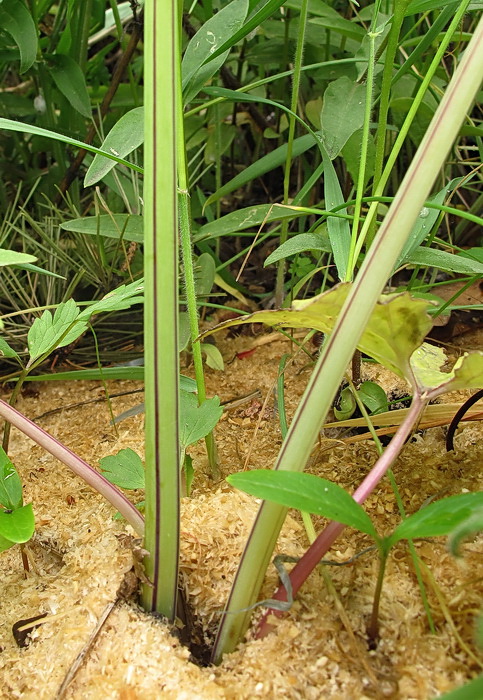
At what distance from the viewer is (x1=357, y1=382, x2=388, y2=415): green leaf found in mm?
737

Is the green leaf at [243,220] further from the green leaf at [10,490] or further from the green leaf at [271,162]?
the green leaf at [10,490]

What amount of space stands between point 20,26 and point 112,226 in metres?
0.33

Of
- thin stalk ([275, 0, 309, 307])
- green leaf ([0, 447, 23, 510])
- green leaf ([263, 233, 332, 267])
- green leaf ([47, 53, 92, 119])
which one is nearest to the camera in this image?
green leaf ([0, 447, 23, 510])

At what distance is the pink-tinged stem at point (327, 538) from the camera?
47 cm

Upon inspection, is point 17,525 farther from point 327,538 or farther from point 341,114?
point 341,114

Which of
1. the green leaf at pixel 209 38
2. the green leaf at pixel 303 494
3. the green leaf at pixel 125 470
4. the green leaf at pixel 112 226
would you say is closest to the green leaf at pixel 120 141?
the green leaf at pixel 209 38

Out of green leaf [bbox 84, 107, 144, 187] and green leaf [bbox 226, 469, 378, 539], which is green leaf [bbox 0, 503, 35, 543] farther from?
green leaf [bbox 84, 107, 144, 187]

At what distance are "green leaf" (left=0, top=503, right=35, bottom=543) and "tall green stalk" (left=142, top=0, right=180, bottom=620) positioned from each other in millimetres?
118

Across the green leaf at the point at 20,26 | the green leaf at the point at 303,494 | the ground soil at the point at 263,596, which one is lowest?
the ground soil at the point at 263,596

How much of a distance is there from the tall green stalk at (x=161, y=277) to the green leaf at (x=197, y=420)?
0.40 feet

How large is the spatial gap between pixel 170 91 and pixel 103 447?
1.67ft

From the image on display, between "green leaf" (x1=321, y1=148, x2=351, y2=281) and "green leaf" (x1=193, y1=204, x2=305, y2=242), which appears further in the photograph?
"green leaf" (x1=193, y1=204, x2=305, y2=242)

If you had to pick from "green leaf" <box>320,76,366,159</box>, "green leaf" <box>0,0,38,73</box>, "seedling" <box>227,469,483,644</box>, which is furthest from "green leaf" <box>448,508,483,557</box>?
"green leaf" <box>0,0,38,73</box>

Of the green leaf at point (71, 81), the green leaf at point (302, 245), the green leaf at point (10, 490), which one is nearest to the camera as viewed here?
the green leaf at point (10, 490)
